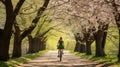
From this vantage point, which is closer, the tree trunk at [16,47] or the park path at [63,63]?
the park path at [63,63]

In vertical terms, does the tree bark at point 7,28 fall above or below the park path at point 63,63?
above

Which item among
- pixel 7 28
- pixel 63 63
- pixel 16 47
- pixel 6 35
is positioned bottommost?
pixel 63 63

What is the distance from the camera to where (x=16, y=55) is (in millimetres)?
33938

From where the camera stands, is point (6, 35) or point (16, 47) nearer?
point (6, 35)

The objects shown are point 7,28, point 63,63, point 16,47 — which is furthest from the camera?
point 16,47

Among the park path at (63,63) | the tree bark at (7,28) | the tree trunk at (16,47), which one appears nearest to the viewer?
the tree bark at (7,28)

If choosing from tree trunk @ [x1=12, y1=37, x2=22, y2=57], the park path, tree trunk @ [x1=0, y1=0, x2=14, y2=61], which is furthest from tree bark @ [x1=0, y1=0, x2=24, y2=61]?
tree trunk @ [x1=12, y1=37, x2=22, y2=57]

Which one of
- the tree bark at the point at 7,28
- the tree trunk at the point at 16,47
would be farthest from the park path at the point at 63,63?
the tree trunk at the point at 16,47

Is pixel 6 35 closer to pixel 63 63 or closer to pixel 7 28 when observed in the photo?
pixel 7 28

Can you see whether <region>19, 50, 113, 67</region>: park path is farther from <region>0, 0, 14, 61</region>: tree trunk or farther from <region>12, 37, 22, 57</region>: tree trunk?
<region>12, 37, 22, 57</region>: tree trunk

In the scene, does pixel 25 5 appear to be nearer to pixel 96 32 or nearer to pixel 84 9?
pixel 84 9

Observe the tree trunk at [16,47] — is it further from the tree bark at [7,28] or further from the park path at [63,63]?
the tree bark at [7,28]

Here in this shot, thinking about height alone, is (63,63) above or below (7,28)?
below

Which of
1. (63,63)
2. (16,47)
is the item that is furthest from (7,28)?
(16,47)
